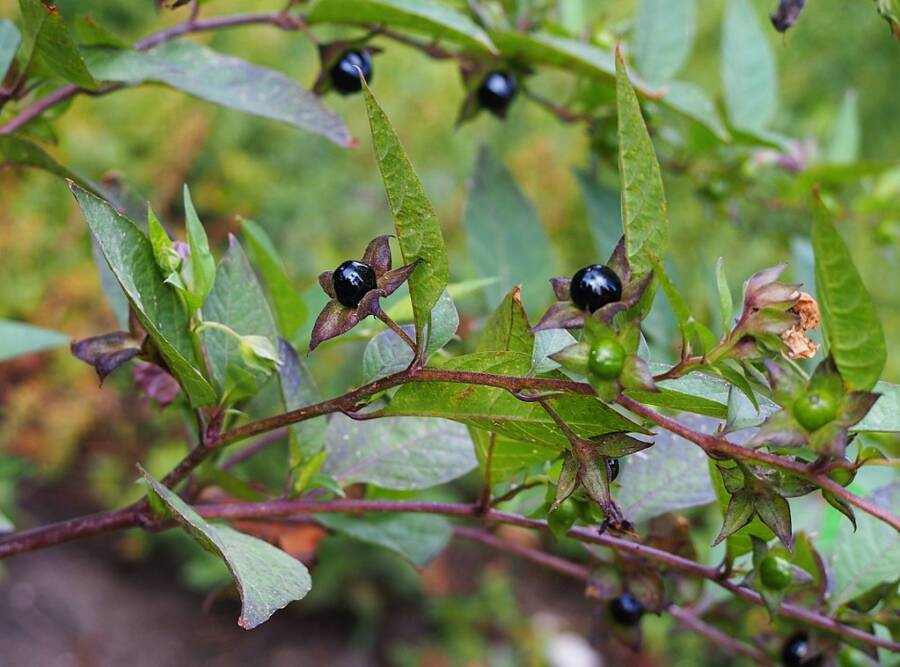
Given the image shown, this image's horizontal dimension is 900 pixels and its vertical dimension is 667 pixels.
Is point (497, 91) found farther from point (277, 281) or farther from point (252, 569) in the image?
point (252, 569)

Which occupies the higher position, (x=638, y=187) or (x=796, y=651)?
(x=638, y=187)

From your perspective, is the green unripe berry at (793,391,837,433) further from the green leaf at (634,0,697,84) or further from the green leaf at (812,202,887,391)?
the green leaf at (634,0,697,84)

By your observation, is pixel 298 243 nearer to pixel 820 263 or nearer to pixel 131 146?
pixel 131 146

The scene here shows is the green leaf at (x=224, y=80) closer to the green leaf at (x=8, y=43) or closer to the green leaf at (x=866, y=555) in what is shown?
the green leaf at (x=8, y=43)

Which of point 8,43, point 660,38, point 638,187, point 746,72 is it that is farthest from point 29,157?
point 746,72

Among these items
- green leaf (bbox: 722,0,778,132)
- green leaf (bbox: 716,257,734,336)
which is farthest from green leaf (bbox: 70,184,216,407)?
green leaf (bbox: 722,0,778,132)
